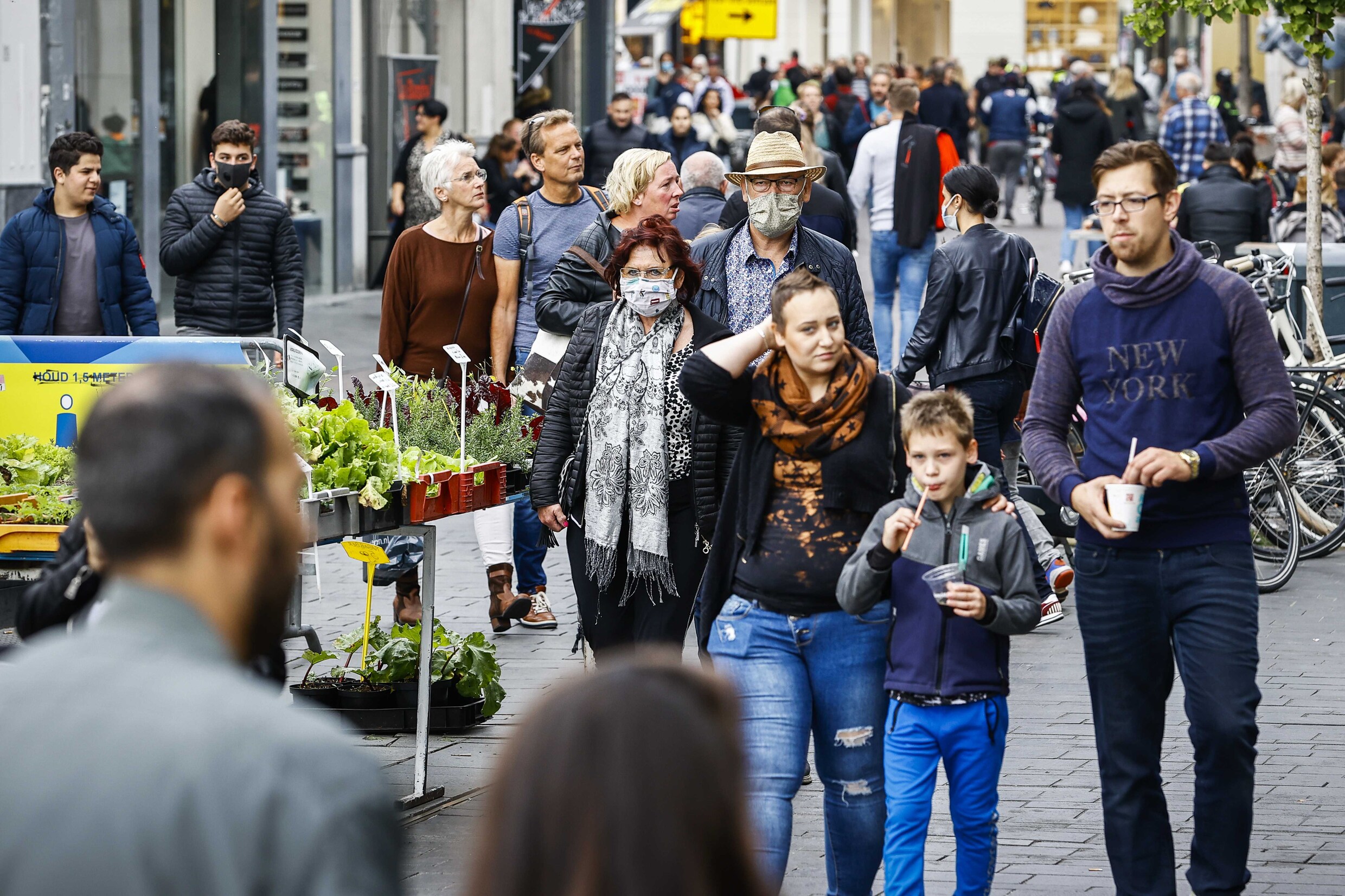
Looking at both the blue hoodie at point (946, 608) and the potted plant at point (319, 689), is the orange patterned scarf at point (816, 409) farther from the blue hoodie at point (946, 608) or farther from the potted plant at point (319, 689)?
the potted plant at point (319, 689)

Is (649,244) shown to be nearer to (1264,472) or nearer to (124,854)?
(124,854)

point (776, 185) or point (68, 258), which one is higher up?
point (776, 185)

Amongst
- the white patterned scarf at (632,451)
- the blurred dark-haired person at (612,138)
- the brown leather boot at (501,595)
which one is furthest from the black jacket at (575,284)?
the blurred dark-haired person at (612,138)

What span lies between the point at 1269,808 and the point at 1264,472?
147 inches

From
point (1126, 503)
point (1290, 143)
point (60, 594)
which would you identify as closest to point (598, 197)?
point (1126, 503)

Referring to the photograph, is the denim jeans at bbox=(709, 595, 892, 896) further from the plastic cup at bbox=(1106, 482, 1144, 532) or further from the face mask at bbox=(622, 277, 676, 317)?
the face mask at bbox=(622, 277, 676, 317)

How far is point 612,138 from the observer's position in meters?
17.8

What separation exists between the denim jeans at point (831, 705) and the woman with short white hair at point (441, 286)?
351 cm

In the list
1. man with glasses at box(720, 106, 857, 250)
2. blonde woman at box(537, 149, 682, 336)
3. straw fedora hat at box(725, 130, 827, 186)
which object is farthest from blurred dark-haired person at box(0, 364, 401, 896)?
man with glasses at box(720, 106, 857, 250)

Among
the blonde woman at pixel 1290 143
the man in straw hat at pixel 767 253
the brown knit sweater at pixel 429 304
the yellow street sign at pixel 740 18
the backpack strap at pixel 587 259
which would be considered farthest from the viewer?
the yellow street sign at pixel 740 18

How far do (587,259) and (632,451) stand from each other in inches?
59.8

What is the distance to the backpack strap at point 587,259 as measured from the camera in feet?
22.3

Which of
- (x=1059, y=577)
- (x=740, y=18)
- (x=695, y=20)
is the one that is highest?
(x=695, y=20)

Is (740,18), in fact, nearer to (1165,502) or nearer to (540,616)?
(540,616)
